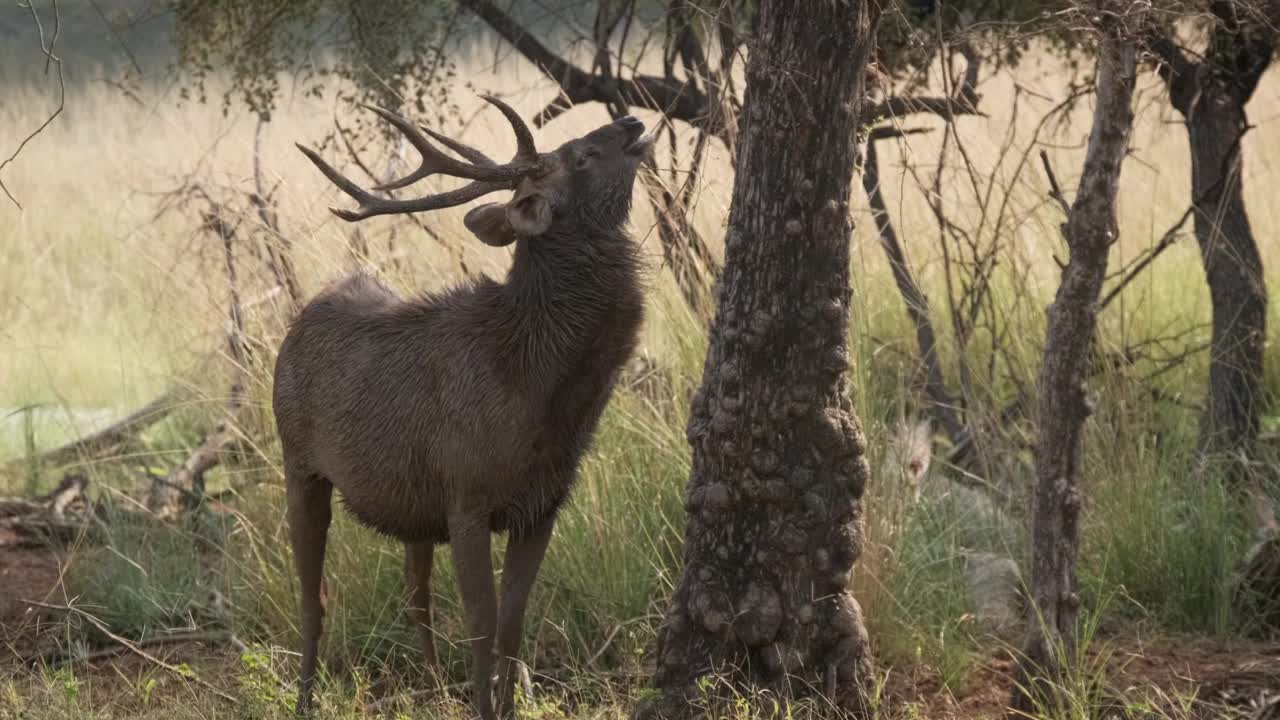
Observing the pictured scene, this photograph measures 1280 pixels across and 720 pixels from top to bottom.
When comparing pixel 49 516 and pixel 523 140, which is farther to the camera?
pixel 49 516

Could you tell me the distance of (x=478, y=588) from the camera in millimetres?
3635

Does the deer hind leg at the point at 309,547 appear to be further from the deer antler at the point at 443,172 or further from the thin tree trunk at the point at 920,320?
the thin tree trunk at the point at 920,320

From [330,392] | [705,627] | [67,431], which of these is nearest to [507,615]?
[705,627]

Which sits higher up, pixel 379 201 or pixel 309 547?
pixel 379 201

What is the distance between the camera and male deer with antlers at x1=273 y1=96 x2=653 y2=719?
3596mm

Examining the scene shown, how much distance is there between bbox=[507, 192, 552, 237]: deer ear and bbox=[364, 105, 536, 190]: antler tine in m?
0.06

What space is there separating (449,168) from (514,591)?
3.59ft

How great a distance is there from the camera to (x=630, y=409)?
5.01 metres

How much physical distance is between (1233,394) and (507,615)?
3.33m

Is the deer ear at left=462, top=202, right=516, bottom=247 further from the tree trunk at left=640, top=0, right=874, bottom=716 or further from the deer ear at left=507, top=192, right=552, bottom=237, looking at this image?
the tree trunk at left=640, top=0, right=874, bottom=716

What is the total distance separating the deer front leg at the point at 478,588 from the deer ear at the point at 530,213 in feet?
2.36

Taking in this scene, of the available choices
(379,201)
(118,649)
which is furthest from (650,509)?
(118,649)

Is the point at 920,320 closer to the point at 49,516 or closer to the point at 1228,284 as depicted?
the point at 1228,284

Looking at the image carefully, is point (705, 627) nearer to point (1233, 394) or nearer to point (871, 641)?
point (871, 641)
